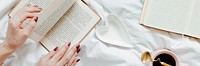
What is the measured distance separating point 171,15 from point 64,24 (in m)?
0.34

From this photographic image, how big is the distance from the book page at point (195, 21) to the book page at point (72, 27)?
0.29 metres

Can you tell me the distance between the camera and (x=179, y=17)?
0.93m

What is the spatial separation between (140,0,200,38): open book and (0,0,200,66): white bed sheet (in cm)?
2

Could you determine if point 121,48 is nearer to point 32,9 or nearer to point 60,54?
point 60,54

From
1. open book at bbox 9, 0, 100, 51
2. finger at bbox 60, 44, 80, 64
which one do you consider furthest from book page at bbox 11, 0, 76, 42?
finger at bbox 60, 44, 80, 64

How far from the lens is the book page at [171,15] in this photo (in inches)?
36.5

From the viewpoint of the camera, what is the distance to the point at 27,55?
3.25ft

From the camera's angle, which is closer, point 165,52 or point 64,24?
point 165,52

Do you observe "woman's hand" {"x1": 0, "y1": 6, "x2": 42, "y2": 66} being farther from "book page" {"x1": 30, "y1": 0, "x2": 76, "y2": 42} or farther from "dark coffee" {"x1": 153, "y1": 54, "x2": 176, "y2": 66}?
"dark coffee" {"x1": 153, "y1": 54, "x2": 176, "y2": 66}

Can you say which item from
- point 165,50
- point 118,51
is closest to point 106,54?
point 118,51

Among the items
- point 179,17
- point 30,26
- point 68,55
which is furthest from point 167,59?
point 30,26

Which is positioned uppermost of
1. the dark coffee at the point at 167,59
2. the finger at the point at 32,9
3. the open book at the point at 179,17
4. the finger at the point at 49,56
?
the finger at the point at 32,9

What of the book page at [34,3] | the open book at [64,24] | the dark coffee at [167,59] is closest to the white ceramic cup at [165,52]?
the dark coffee at [167,59]

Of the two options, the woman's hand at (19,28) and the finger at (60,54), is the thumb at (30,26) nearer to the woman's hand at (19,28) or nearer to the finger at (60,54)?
the woman's hand at (19,28)
